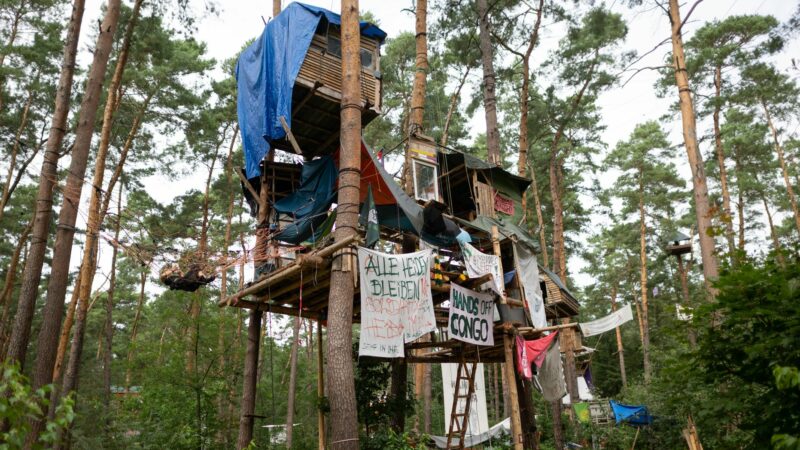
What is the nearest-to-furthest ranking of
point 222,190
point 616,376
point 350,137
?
point 350,137 → point 222,190 → point 616,376

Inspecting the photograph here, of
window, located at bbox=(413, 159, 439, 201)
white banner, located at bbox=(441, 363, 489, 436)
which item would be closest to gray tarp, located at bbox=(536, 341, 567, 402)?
white banner, located at bbox=(441, 363, 489, 436)

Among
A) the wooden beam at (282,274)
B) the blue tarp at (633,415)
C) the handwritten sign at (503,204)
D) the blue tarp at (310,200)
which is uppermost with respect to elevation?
the handwritten sign at (503,204)

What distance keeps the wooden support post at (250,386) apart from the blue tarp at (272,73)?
320cm

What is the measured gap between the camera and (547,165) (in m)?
24.7

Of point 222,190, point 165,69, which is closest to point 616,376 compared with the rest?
point 222,190

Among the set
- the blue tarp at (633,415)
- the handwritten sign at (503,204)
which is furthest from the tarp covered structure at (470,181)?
the blue tarp at (633,415)

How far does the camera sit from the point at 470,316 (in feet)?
34.5

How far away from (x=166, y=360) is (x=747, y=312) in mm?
13216

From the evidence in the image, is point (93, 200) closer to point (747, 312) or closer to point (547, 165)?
point (747, 312)

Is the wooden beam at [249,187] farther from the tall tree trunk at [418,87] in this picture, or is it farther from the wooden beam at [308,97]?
the tall tree trunk at [418,87]

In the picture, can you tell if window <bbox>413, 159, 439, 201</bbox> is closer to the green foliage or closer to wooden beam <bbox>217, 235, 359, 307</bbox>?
wooden beam <bbox>217, 235, 359, 307</bbox>

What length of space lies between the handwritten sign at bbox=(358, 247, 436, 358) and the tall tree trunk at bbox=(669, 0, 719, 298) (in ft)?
22.1

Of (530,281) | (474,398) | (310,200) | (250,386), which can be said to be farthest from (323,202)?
(474,398)

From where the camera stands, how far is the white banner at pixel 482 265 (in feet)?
35.0
